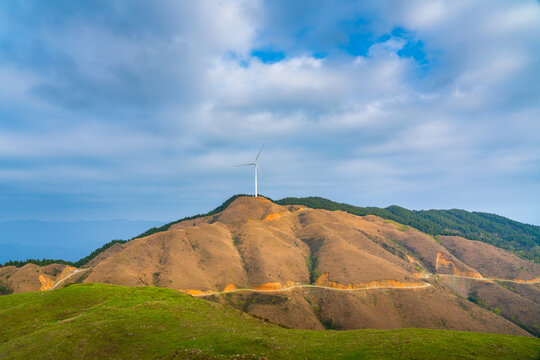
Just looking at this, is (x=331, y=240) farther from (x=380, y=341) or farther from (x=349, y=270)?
(x=380, y=341)

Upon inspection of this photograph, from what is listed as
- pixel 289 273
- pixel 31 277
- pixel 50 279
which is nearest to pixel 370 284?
pixel 289 273

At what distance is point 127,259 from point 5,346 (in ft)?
333

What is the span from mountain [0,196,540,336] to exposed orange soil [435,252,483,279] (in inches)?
34.8

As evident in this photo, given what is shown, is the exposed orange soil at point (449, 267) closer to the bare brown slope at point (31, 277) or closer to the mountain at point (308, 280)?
the mountain at point (308, 280)

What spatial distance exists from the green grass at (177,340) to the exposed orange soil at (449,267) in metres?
165

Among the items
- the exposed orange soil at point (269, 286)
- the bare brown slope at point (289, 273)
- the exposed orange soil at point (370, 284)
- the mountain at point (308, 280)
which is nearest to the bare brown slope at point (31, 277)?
the mountain at point (308, 280)

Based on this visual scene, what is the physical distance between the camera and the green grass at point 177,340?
34.9 metres

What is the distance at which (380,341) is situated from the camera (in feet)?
136

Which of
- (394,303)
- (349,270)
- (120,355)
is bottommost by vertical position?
(394,303)

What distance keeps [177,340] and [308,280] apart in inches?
4577

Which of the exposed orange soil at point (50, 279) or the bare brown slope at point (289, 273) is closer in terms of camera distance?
the bare brown slope at point (289, 273)

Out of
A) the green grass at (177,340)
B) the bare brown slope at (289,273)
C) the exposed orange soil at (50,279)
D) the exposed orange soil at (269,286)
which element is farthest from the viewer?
the exposed orange soil at (50,279)

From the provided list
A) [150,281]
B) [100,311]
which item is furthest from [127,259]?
[100,311]

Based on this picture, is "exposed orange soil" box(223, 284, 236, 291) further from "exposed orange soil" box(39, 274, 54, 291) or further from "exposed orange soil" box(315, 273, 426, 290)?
"exposed orange soil" box(39, 274, 54, 291)
